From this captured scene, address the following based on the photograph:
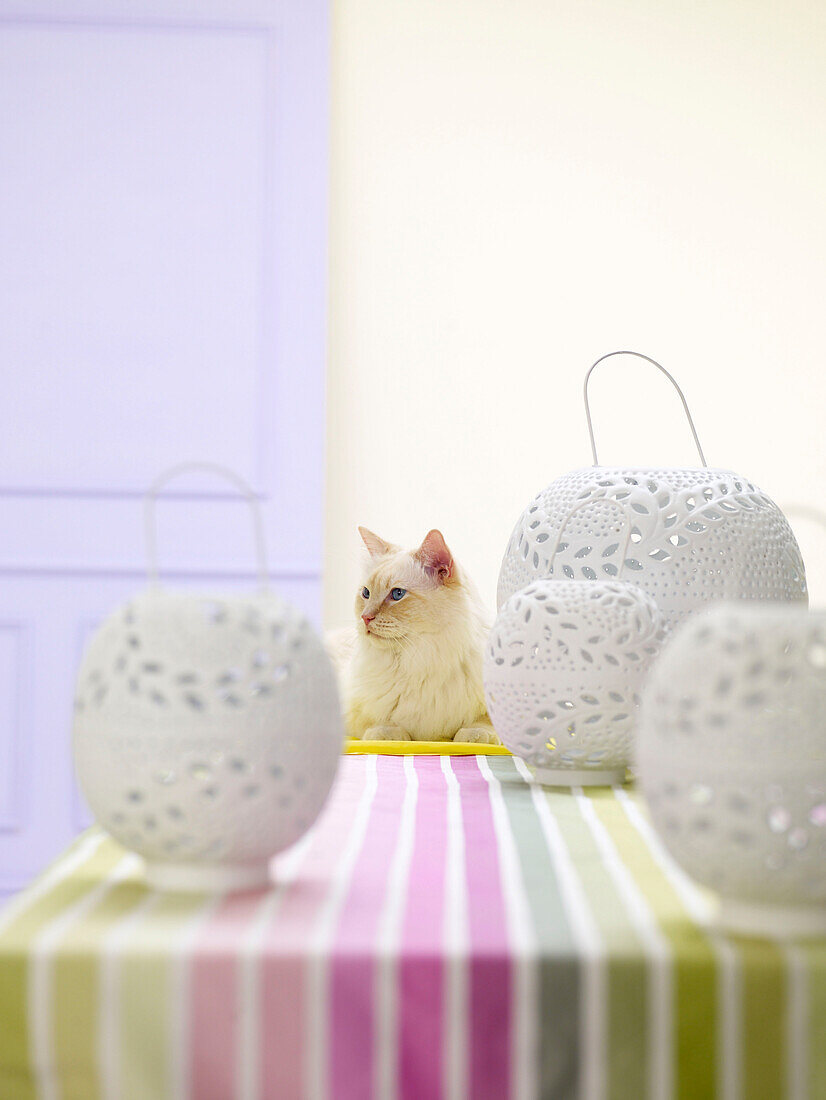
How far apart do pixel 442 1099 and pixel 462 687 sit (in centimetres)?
98

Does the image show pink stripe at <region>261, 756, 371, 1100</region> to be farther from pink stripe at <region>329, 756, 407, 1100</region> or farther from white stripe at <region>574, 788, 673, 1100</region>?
white stripe at <region>574, 788, 673, 1100</region>

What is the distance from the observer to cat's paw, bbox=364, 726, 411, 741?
56.2 inches

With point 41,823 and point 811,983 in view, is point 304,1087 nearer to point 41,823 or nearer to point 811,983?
point 811,983

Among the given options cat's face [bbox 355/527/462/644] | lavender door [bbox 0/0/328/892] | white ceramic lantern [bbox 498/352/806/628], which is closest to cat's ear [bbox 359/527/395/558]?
cat's face [bbox 355/527/462/644]

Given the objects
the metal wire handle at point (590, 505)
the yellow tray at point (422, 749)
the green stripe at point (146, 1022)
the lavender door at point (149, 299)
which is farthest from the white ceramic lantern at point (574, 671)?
the lavender door at point (149, 299)

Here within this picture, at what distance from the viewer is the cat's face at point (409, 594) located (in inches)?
59.2

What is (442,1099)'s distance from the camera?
506 mm

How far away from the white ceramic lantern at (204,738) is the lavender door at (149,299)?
1.94 meters

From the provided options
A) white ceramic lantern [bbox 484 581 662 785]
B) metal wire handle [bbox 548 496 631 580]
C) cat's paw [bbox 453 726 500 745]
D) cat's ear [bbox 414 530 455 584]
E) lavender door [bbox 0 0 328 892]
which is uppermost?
lavender door [bbox 0 0 328 892]

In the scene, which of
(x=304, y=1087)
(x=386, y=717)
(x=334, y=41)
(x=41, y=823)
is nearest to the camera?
(x=304, y=1087)

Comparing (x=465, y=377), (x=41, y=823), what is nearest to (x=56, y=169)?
(x=465, y=377)

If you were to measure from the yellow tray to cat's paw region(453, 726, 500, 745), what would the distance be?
6 centimetres

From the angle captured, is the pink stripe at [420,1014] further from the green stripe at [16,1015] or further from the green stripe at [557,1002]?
the green stripe at [16,1015]

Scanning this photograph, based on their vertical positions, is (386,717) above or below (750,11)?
below
